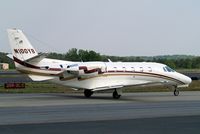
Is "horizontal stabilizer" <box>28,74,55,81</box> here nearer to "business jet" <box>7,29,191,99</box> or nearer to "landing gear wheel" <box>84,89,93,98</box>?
"business jet" <box>7,29,191,99</box>

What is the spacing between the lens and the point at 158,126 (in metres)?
16.0

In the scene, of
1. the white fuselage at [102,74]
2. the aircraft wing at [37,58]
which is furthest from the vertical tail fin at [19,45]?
the white fuselage at [102,74]

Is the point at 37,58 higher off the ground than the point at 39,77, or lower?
higher

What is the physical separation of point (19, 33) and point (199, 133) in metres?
21.1

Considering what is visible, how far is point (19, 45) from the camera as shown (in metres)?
32.5

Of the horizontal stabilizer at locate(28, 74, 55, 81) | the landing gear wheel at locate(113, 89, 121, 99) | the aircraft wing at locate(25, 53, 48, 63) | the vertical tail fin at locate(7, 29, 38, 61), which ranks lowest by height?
the landing gear wheel at locate(113, 89, 121, 99)

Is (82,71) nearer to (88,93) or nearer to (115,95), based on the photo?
(88,93)

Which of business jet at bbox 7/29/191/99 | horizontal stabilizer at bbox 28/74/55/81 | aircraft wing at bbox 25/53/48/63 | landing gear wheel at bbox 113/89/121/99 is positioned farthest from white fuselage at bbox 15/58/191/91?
landing gear wheel at bbox 113/89/121/99

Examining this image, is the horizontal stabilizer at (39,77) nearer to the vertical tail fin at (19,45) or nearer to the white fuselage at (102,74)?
the white fuselage at (102,74)

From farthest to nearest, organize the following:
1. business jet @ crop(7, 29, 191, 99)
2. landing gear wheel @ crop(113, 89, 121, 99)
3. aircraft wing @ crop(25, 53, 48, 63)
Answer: landing gear wheel @ crop(113, 89, 121, 99) < business jet @ crop(7, 29, 191, 99) < aircraft wing @ crop(25, 53, 48, 63)

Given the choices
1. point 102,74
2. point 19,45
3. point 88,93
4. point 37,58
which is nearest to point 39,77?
point 37,58

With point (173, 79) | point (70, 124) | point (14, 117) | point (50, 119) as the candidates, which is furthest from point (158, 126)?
point (173, 79)

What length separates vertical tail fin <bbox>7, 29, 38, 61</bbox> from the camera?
32281 mm

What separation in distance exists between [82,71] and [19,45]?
4.80 meters
